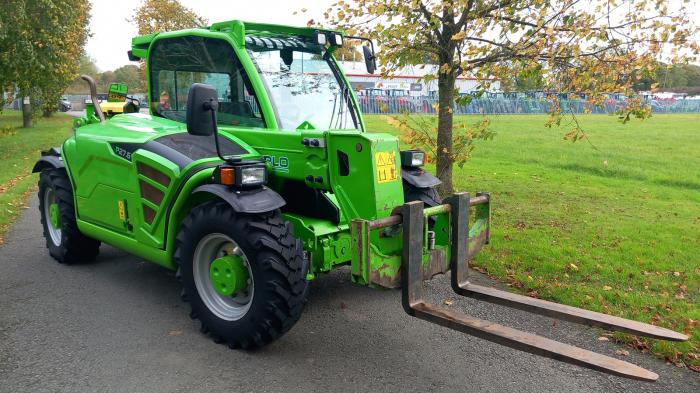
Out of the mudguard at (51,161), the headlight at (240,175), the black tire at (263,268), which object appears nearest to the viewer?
the black tire at (263,268)

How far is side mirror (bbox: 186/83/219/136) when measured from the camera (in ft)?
12.4

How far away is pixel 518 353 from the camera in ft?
14.0

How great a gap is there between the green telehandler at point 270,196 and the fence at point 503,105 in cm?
109

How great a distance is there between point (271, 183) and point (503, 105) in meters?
47.1

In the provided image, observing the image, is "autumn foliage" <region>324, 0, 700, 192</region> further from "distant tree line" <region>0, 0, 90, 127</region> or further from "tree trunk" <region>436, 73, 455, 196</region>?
"distant tree line" <region>0, 0, 90, 127</region>

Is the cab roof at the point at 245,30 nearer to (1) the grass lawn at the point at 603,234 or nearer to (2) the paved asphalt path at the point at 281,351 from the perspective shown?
(2) the paved asphalt path at the point at 281,351

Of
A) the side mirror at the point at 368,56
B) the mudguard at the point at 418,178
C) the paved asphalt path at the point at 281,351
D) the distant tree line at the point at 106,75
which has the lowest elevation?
the paved asphalt path at the point at 281,351

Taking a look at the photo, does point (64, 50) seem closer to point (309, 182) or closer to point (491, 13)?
point (491, 13)

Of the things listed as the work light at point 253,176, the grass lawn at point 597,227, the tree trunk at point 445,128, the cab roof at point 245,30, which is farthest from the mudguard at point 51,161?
the tree trunk at point 445,128

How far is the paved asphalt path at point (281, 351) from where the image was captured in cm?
375

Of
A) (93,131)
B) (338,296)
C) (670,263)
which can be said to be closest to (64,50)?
(93,131)

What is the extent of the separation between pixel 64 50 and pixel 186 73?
16991 millimetres

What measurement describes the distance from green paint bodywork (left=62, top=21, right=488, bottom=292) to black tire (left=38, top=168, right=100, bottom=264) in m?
0.64

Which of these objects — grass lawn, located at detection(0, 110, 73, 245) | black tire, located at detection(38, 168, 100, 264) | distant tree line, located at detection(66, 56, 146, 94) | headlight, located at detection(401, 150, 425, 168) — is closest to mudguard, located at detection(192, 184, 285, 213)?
headlight, located at detection(401, 150, 425, 168)
